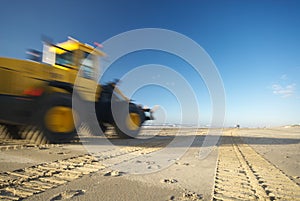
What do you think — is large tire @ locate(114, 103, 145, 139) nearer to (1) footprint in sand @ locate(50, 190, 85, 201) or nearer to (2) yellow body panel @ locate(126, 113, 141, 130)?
(2) yellow body panel @ locate(126, 113, 141, 130)

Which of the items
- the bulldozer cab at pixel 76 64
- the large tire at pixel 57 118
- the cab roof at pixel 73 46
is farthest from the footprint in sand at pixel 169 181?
the cab roof at pixel 73 46

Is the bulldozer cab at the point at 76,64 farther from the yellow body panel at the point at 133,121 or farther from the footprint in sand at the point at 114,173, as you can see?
the footprint in sand at the point at 114,173

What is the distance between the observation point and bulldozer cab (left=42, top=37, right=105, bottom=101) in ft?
22.0

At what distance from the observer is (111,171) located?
334cm

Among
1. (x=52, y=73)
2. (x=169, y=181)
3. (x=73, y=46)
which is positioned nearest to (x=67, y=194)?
(x=169, y=181)

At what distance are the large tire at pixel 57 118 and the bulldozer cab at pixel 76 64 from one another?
100 cm

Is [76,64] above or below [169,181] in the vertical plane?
above

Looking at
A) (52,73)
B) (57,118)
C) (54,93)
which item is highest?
(52,73)

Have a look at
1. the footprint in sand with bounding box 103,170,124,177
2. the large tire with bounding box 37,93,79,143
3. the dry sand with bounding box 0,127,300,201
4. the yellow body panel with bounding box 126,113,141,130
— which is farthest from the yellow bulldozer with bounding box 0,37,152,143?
the footprint in sand with bounding box 103,170,124,177

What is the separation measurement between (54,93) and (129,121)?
3.67m

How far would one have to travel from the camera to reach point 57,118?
18.4ft

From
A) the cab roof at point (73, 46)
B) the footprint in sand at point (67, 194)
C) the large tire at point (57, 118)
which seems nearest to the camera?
the footprint in sand at point (67, 194)

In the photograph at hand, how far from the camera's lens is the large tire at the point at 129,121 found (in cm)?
835

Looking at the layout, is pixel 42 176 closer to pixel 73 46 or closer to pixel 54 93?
pixel 54 93
